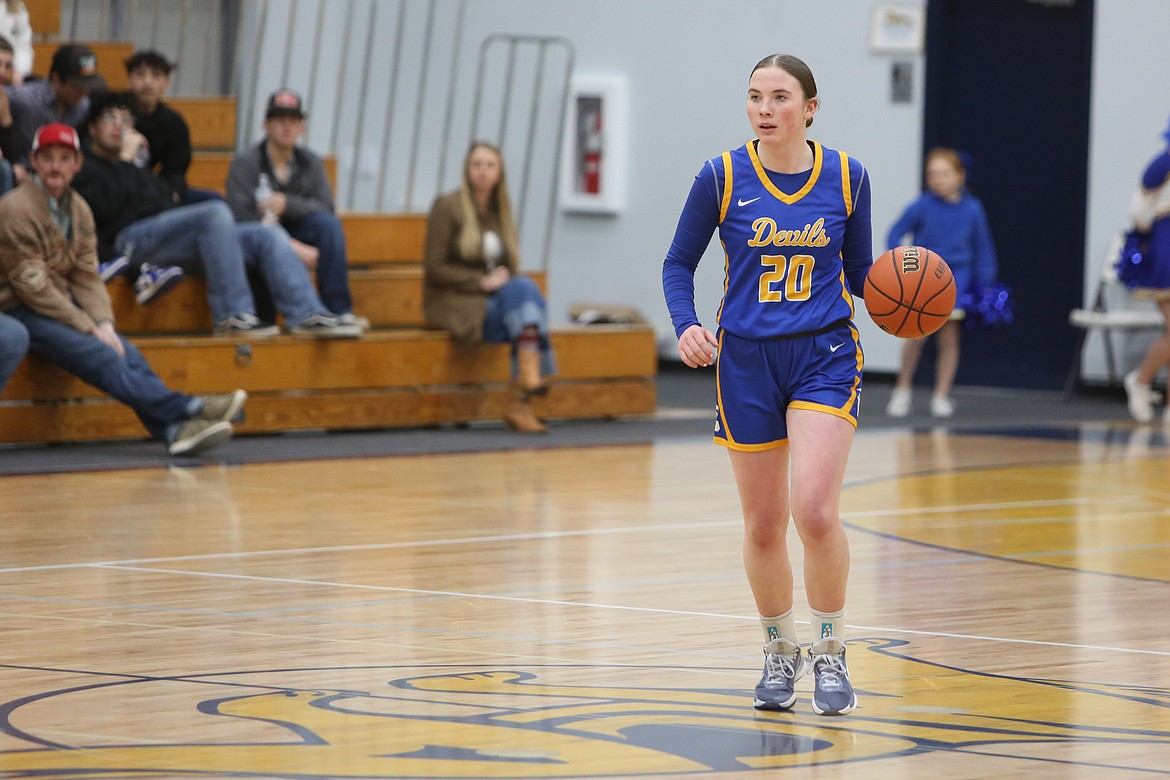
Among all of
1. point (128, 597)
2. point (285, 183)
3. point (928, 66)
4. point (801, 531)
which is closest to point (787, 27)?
point (928, 66)

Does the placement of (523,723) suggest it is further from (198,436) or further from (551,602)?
(198,436)

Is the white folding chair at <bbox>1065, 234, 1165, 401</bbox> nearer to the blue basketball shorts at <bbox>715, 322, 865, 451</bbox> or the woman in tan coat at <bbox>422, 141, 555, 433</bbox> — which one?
the woman in tan coat at <bbox>422, 141, 555, 433</bbox>

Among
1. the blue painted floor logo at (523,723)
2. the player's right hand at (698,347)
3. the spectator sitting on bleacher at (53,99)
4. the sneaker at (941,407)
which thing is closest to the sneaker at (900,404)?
the sneaker at (941,407)

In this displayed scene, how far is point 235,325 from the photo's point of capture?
938 centimetres

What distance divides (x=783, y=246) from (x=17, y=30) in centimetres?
691

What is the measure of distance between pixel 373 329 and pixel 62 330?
92.4 inches

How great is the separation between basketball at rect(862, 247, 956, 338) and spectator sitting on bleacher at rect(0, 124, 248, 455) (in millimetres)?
4847

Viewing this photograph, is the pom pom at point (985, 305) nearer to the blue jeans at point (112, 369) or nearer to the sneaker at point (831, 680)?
the blue jeans at point (112, 369)

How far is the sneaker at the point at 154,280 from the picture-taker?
9.31 metres

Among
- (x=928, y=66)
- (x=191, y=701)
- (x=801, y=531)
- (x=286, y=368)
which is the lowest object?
(x=191, y=701)

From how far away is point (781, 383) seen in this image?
4.07m

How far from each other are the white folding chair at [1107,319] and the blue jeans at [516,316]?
389cm

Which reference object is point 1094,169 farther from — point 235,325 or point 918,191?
point 235,325

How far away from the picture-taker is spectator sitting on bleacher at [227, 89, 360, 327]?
9797 mm
